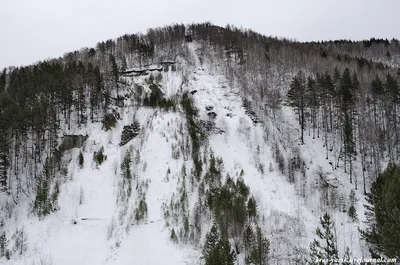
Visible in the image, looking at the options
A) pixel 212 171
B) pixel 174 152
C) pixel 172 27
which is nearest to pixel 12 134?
pixel 174 152

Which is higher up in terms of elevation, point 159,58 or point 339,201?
point 159,58

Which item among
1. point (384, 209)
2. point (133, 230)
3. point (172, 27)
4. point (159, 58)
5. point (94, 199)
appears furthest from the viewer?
point (172, 27)

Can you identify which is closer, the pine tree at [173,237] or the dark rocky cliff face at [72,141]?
the pine tree at [173,237]

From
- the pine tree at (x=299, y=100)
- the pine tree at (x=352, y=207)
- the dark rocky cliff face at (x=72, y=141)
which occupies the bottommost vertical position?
the pine tree at (x=352, y=207)

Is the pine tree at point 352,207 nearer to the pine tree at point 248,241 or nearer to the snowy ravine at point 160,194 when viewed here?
the snowy ravine at point 160,194

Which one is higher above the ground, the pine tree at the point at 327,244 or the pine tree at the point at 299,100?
the pine tree at the point at 299,100

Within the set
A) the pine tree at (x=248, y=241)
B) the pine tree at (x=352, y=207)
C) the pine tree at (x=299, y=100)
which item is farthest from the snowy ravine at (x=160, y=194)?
the pine tree at (x=248, y=241)

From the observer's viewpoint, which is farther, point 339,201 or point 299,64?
point 299,64

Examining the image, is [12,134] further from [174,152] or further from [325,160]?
[325,160]

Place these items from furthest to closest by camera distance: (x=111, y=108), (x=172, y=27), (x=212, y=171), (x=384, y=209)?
(x=172, y=27) < (x=111, y=108) < (x=212, y=171) < (x=384, y=209)
